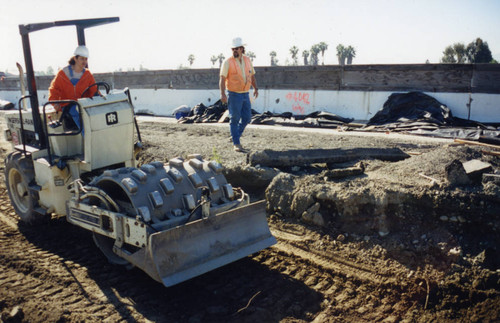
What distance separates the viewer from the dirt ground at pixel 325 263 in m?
3.45

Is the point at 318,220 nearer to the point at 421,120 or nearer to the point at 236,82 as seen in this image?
the point at 236,82

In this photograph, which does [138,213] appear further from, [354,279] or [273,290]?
[354,279]

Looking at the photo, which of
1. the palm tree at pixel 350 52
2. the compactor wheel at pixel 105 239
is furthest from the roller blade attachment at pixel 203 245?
the palm tree at pixel 350 52

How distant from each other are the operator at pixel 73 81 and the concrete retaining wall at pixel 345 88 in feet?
32.2

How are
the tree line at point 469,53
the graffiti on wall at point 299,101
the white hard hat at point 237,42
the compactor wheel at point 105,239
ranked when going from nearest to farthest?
the compactor wheel at point 105,239 < the white hard hat at point 237,42 < the graffiti on wall at point 299,101 < the tree line at point 469,53

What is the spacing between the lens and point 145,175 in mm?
3818

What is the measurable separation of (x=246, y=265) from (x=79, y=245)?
77.6 inches

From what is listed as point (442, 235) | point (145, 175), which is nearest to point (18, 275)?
point (145, 175)

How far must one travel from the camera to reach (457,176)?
475cm

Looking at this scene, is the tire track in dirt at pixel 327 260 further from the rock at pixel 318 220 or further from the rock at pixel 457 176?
the rock at pixel 457 176

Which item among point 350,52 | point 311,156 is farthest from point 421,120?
A: point 350,52

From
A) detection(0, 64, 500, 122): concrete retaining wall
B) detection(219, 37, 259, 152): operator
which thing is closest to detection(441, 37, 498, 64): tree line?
detection(0, 64, 500, 122): concrete retaining wall

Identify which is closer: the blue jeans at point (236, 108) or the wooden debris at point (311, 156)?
the wooden debris at point (311, 156)

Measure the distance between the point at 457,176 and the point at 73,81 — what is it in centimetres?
468
